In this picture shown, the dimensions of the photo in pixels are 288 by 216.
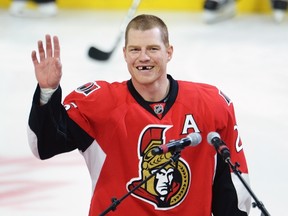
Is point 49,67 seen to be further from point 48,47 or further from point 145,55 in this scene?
point 145,55

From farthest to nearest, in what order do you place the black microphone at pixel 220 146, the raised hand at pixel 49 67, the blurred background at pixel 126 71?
the blurred background at pixel 126 71, the raised hand at pixel 49 67, the black microphone at pixel 220 146

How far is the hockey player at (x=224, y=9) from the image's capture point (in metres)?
6.17

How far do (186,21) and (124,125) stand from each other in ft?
13.2

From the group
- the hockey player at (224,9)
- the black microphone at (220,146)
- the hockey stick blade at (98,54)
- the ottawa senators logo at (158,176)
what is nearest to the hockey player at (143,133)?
the ottawa senators logo at (158,176)

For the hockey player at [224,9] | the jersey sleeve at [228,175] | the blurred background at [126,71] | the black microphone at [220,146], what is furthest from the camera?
the hockey player at [224,9]

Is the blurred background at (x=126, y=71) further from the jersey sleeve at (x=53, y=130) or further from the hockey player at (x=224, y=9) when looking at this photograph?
the jersey sleeve at (x=53, y=130)

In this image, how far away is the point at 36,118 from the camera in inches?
86.1

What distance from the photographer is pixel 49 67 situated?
216 cm

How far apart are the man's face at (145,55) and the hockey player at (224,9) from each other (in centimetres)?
389

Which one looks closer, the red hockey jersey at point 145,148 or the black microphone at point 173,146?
the black microphone at point 173,146

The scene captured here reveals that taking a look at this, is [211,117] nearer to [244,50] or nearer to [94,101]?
[94,101]

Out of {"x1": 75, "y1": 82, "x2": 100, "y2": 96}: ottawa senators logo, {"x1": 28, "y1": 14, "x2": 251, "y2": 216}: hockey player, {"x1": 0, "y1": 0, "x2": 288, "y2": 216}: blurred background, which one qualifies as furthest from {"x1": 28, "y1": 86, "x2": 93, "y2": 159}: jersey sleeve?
{"x1": 0, "y1": 0, "x2": 288, "y2": 216}: blurred background

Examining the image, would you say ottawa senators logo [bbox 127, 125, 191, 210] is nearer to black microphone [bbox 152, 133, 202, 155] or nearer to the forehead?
the forehead

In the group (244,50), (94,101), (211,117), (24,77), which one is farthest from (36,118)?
(244,50)
